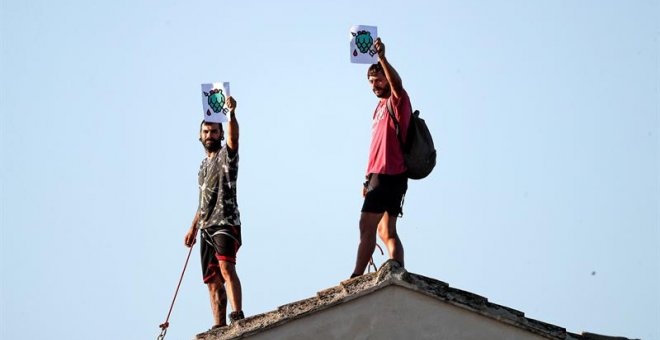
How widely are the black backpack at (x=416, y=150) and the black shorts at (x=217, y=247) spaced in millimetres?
1830

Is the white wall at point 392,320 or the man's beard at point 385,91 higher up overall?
the man's beard at point 385,91

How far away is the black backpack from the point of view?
1213 centimetres

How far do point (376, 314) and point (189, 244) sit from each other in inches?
129

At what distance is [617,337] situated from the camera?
11.5m

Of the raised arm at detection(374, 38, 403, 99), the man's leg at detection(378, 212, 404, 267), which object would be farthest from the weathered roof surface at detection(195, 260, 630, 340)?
the raised arm at detection(374, 38, 403, 99)

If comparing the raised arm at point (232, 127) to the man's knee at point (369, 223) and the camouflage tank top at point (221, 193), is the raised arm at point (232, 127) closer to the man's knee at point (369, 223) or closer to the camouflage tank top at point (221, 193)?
the camouflage tank top at point (221, 193)

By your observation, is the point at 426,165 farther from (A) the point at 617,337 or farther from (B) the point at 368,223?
(A) the point at 617,337

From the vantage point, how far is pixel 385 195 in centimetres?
1210

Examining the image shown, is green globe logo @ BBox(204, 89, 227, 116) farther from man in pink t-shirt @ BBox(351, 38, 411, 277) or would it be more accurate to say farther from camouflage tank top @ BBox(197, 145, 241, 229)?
man in pink t-shirt @ BBox(351, 38, 411, 277)

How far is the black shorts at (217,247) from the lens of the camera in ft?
41.0

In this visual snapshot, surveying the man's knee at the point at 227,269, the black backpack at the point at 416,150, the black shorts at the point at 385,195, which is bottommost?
the man's knee at the point at 227,269

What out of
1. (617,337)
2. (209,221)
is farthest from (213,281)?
(617,337)

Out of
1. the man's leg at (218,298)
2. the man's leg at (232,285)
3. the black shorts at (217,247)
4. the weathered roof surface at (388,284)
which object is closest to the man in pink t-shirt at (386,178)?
the weathered roof surface at (388,284)

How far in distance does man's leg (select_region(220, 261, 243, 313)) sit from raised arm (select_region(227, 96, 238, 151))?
116 cm
